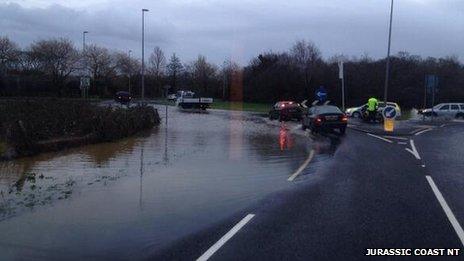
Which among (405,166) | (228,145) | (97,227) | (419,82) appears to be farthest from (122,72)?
(97,227)

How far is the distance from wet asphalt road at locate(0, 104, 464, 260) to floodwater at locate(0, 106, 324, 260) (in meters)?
0.02

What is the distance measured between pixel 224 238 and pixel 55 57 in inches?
2941

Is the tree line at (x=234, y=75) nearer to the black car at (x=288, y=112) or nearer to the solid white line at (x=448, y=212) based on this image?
the black car at (x=288, y=112)

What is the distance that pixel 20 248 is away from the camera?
6867 mm

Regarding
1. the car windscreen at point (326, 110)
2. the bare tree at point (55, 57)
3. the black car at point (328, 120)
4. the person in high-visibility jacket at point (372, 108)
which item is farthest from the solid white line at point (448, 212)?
the bare tree at point (55, 57)

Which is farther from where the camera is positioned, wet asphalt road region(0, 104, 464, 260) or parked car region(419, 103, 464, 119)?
parked car region(419, 103, 464, 119)

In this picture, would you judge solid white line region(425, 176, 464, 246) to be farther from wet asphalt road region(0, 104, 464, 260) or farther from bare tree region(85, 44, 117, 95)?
bare tree region(85, 44, 117, 95)

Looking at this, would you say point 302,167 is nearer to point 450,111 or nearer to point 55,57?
point 450,111

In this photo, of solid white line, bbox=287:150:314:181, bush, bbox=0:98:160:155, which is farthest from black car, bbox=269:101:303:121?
→ solid white line, bbox=287:150:314:181

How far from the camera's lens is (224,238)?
729cm

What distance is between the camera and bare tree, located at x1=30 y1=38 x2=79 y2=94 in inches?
3017

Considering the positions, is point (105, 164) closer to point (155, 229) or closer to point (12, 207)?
point (12, 207)

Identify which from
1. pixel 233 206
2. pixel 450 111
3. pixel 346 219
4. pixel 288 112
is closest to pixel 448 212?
pixel 346 219

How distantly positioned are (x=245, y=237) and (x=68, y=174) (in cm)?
683
